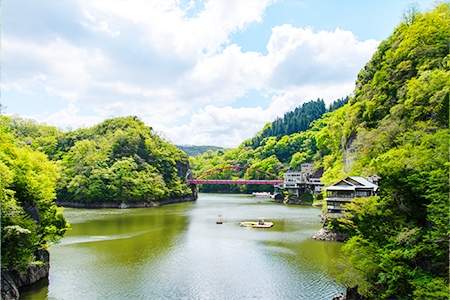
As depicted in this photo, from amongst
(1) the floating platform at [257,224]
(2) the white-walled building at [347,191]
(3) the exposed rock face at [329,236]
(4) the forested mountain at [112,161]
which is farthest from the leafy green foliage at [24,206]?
(4) the forested mountain at [112,161]

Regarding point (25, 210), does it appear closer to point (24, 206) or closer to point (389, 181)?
point (24, 206)

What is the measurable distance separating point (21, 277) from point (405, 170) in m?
18.5

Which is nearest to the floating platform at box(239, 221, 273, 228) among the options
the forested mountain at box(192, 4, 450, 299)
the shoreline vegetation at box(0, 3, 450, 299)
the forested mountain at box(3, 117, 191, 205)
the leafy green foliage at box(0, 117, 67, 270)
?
the shoreline vegetation at box(0, 3, 450, 299)

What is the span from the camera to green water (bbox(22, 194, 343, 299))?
21828 millimetres

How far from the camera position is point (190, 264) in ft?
91.6

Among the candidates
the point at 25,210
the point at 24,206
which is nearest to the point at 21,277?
the point at 25,210

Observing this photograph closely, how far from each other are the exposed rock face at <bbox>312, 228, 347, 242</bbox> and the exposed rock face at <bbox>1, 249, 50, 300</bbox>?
20321 millimetres

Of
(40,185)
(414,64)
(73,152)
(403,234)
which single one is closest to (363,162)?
(414,64)

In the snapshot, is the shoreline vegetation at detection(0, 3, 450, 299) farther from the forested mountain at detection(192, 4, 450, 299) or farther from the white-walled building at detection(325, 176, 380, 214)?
the white-walled building at detection(325, 176, 380, 214)

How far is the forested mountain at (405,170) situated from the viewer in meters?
15.0

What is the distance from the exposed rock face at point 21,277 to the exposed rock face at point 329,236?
20321 mm

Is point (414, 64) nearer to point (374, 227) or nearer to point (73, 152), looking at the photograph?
point (374, 227)

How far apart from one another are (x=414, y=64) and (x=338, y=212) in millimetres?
12667

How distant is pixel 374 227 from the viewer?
17625 mm
